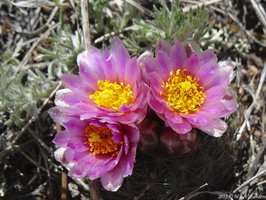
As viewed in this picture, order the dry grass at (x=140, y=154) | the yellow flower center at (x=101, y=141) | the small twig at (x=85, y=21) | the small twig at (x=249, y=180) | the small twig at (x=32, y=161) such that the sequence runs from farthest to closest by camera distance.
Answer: the small twig at (x=32, y=161)
the small twig at (x=85, y=21)
the small twig at (x=249, y=180)
the dry grass at (x=140, y=154)
the yellow flower center at (x=101, y=141)

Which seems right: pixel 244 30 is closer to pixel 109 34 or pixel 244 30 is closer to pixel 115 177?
Answer: pixel 109 34

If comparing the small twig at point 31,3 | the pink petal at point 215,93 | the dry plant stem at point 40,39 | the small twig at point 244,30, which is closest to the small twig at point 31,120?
the dry plant stem at point 40,39

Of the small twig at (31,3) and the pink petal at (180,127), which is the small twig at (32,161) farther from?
the pink petal at (180,127)

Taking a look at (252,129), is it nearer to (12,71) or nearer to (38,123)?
(38,123)

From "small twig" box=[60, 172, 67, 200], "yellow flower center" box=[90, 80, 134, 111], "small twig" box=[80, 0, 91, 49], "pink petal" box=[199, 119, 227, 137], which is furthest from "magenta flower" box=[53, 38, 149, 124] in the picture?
"small twig" box=[60, 172, 67, 200]

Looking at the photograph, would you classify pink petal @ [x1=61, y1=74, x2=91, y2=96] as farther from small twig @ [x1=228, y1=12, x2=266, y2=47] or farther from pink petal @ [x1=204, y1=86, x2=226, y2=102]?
small twig @ [x1=228, y1=12, x2=266, y2=47]

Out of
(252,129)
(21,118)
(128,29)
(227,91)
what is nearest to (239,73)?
(252,129)
